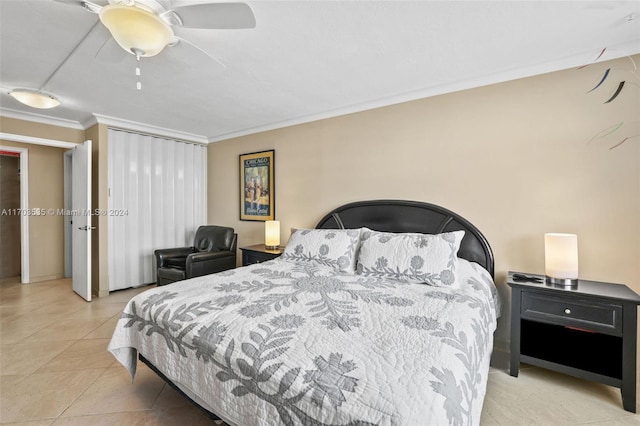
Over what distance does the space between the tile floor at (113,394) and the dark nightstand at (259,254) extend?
1.57 metres

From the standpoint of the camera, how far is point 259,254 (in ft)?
11.6

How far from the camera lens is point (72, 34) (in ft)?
6.48

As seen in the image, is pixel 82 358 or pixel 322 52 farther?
pixel 82 358

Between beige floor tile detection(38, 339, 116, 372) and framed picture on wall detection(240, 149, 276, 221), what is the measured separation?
2338mm

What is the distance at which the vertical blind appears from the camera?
4059 millimetres

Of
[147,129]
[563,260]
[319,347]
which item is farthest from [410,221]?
[147,129]

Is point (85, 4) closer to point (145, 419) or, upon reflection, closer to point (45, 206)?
point (145, 419)

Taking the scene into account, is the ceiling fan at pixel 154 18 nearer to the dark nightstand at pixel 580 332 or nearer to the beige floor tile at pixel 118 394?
the beige floor tile at pixel 118 394

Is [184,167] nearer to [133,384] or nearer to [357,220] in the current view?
[357,220]

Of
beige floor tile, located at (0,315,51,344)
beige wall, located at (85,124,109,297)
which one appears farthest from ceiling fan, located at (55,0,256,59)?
beige floor tile, located at (0,315,51,344)

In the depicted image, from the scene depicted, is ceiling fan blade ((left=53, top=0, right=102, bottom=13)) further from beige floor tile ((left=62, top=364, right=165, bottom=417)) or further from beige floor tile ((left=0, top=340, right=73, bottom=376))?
beige floor tile ((left=0, top=340, right=73, bottom=376))

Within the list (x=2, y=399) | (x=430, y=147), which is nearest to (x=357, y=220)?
(x=430, y=147)

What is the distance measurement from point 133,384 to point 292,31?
270 centimetres

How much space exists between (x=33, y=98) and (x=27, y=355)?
2392mm
